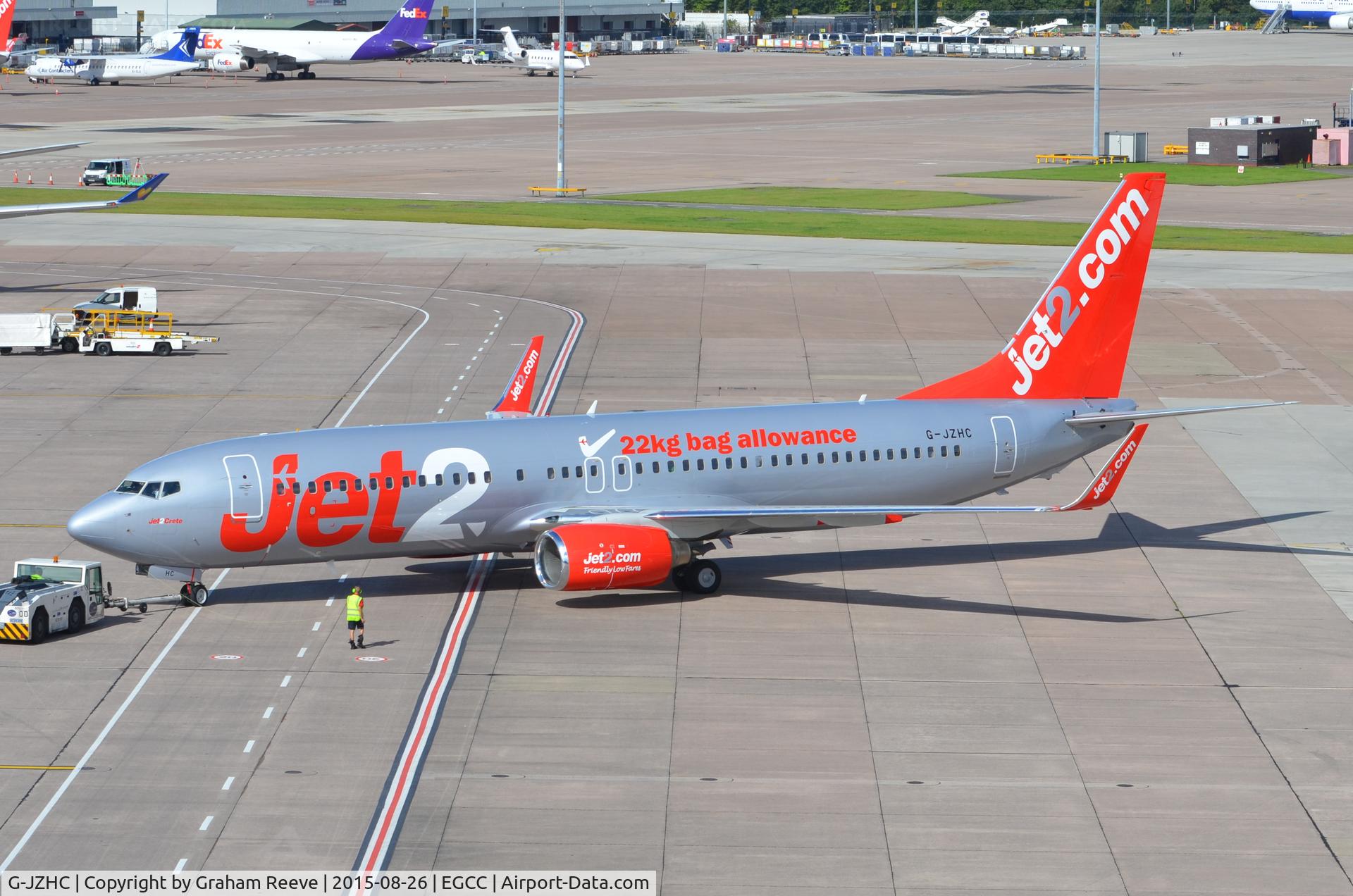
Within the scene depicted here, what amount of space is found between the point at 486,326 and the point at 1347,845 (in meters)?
55.6

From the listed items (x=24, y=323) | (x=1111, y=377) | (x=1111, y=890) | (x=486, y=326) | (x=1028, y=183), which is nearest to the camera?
(x=1111, y=890)

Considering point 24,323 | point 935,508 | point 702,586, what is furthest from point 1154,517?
point 24,323

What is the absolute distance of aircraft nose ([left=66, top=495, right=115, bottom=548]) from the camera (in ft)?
129

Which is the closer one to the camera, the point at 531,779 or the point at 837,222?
the point at 531,779

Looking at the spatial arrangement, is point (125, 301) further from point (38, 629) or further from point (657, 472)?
point (657, 472)

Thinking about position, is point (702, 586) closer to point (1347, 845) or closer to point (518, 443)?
point (518, 443)

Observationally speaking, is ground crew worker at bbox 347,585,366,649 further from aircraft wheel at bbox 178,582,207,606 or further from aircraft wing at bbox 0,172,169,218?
aircraft wing at bbox 0,172,169,218

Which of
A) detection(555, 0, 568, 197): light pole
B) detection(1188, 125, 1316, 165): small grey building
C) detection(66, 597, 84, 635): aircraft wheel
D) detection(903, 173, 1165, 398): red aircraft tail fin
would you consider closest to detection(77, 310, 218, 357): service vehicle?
detection(66, 597, 84, 635): aircraft wheel

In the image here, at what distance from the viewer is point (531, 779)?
31.2m

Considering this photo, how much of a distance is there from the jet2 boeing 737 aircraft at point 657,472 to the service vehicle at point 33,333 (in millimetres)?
34575

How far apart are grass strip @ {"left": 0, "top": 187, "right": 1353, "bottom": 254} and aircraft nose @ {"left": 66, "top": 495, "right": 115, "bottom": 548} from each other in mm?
70218

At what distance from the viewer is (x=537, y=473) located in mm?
41656

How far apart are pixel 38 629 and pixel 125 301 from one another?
39120mm

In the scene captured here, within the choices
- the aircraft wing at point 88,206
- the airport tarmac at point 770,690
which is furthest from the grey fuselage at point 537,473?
the aircraft wing at point 88,206
